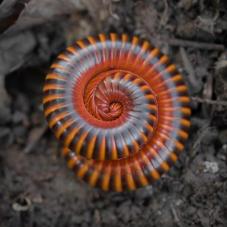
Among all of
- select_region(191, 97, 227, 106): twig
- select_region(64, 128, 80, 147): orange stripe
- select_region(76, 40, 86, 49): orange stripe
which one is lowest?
select_region(64, 128, 80, 147): orange stripe

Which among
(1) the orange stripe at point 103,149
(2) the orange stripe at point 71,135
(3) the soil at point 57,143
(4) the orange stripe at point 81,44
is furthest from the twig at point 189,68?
(2) the orange stripe at point 71,135

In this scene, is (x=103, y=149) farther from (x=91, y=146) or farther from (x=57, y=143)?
(x=57, y=143)

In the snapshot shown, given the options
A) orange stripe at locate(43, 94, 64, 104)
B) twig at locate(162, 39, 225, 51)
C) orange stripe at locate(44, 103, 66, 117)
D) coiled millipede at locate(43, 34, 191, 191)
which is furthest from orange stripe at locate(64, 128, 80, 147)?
twig at locate(162, 39, 225, 51)

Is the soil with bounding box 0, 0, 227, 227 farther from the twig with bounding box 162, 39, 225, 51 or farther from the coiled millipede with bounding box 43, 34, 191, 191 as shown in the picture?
the coiled millipede with bounding box 43, 34, 191, 191

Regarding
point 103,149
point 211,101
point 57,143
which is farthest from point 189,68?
point 57,143

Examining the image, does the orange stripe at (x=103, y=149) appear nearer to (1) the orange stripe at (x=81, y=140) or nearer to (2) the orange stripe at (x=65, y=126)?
(1) the orange stripe at (x=81, y=140)

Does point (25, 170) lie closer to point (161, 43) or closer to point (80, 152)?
point (80, 152)
